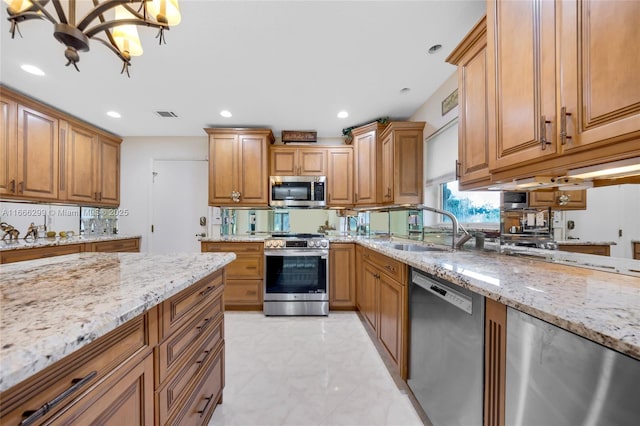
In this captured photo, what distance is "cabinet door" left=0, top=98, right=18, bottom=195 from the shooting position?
7.92ft

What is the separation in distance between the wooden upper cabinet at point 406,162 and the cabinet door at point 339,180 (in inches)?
30.6

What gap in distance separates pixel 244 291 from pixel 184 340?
→ 2.05m

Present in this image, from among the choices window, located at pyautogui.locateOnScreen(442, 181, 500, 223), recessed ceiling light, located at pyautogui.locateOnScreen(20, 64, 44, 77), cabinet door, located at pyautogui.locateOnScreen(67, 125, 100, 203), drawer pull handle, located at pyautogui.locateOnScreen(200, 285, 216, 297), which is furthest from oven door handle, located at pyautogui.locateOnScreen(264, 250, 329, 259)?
recessed ceiling light, located at pyautogui.locateOnScreen(20, 64, 44, 77)

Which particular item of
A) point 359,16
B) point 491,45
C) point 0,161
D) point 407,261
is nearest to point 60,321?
point 407,261

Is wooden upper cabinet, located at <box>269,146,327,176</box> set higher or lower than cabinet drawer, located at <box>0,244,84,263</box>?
higher

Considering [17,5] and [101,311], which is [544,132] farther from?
[17,5]

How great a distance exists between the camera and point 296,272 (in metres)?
2.91

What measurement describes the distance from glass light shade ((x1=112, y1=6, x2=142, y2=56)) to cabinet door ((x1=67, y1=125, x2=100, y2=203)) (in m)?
2.40

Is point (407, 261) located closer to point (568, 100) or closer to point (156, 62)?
point (568, 100)

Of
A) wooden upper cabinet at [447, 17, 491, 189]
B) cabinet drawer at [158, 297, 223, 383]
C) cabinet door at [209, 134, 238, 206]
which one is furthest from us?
cabinet door at [209, 134, 238, 206]

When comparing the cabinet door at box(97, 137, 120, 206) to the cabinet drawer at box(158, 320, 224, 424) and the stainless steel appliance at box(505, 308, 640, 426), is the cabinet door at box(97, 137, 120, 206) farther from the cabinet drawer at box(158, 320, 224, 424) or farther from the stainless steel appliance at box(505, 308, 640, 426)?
the stainless steel appliance at box(505, 308, 640, 426)

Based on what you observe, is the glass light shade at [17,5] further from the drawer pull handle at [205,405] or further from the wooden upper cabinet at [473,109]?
the wooden upper cabinet at [473,109]

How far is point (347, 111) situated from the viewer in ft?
9.77

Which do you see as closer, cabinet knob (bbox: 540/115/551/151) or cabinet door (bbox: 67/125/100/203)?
cabinet knob (bbox: 540/115/551/151)
